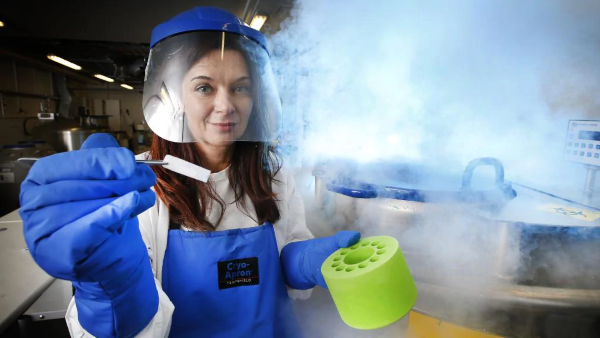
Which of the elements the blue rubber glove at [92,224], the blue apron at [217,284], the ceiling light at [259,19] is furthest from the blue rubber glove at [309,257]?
the ceiling light at [259,19]

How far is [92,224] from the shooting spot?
0.55 m

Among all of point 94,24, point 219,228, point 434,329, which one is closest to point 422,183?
point 434,329

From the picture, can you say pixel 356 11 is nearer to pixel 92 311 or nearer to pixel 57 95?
pixel 92 311

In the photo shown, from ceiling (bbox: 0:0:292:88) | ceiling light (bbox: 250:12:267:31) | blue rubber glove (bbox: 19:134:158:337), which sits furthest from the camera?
ceiling (bbox: 0:0:292:88)

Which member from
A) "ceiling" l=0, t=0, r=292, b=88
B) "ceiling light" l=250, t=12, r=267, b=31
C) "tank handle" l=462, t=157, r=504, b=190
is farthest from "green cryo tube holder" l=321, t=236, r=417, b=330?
"ceiling light" l=250, t=12, r=267, b=31

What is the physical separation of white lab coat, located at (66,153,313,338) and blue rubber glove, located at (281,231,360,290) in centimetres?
6

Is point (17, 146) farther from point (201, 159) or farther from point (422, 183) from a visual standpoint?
point (422, 183)

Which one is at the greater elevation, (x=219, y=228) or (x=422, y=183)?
(x=422, y=183)

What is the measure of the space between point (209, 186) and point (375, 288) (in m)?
0.61

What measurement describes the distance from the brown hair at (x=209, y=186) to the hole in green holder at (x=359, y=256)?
367 millimetres

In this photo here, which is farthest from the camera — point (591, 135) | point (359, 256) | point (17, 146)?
point (17, 146)

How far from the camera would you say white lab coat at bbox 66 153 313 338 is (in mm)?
738

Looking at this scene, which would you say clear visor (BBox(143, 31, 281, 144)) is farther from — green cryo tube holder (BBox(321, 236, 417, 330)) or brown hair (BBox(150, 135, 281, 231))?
green cryo tube holder (BBox(321, 236, 417, 330))

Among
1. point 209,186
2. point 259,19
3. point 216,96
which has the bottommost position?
point 209,186
